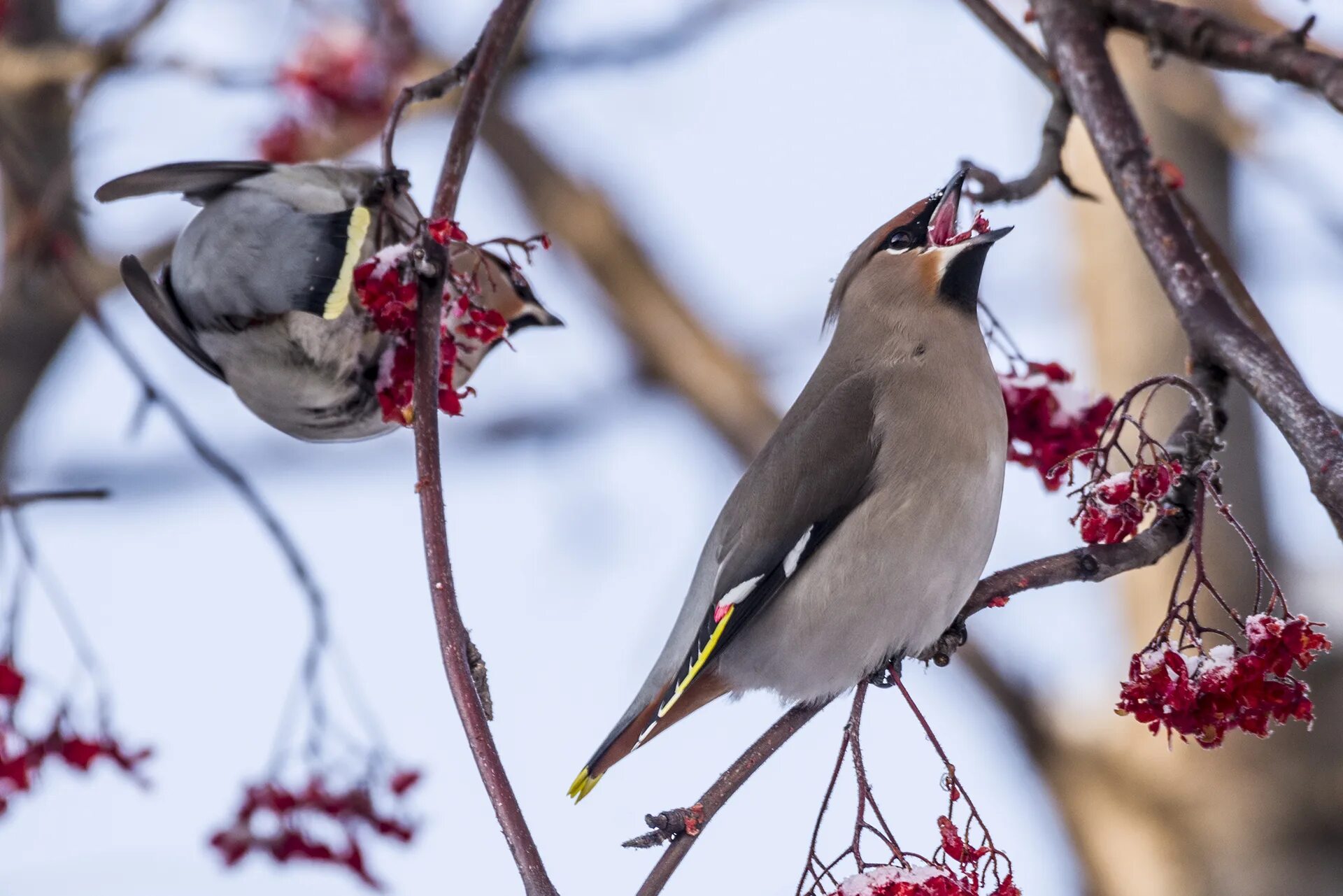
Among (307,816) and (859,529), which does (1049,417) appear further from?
(307,816)

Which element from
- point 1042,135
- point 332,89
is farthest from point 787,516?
point 332,89

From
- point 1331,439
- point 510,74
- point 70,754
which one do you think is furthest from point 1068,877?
point 1331,439

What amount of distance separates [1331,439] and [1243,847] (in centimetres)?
422

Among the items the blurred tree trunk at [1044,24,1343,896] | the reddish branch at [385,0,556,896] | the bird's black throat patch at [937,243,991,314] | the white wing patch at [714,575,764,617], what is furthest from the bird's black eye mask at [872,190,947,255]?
the blurred tree trunk at [1044,24,1343,896]

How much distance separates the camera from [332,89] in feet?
15.7

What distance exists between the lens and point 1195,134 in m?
6.54

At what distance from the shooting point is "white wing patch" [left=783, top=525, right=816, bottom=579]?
264 centimetres

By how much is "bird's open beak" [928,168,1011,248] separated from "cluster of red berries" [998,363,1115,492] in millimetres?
240

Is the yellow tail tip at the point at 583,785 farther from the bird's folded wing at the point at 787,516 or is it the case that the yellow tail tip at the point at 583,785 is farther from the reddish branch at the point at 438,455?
the reddish branch at the point at 438,455

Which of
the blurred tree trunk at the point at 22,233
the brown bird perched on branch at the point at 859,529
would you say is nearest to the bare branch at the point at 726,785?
the brown bird perched on branch at the point at 859,529

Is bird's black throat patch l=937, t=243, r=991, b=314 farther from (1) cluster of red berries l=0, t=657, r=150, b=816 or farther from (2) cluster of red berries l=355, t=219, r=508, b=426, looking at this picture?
(1) cluster of red berries l=0, t=657, r=150, b=816

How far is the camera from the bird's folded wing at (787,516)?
261 centimetres

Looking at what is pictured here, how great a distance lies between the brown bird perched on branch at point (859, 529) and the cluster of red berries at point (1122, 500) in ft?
1.20

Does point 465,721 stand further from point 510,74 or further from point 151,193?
point 510,74
